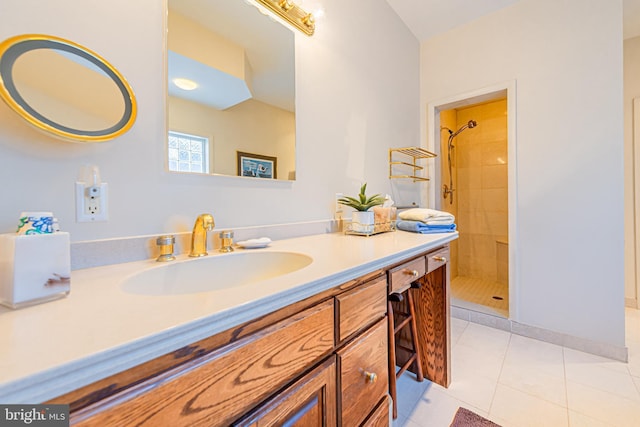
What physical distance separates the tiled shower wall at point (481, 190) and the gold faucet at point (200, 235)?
2798 mm

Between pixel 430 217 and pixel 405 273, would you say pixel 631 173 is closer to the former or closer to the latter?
pixel 430 217

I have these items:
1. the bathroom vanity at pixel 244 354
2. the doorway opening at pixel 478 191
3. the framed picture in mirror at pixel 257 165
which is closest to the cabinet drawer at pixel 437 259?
the bathroom vanity at pixel 244 354

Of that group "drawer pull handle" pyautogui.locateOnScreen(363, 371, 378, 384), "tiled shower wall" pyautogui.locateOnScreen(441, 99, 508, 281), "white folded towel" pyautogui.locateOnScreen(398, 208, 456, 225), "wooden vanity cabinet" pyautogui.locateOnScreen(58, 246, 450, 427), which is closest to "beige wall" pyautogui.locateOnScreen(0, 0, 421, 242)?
"white folded towel" pyautogui.locateOnScreen(398, 208, 456, 225)

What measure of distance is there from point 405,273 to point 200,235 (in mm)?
732

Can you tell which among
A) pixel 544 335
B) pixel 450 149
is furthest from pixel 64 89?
pixel 450 149

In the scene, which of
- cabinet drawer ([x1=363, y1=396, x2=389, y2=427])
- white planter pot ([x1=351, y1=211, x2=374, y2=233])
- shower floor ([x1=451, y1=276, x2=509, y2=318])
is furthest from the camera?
shower floor ([x1=451, y1=276, x2=509, y2=318])

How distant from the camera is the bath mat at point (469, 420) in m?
1.18

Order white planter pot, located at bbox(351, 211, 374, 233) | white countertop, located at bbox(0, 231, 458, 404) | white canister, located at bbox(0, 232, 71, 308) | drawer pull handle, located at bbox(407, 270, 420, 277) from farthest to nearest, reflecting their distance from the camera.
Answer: white planter pot, located at bbox(351, 211, 374, 233) → drawer pull handle, located at bbox(407, 270, 420, 277) → white canister, located at bbox(0, 232, 71, 308) → white countertop, located at bbox(0, 231, 458, 404)

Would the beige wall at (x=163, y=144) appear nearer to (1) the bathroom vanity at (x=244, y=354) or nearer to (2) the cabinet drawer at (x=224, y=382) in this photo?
(1) the bathroom vanity at (x=244, y=354)

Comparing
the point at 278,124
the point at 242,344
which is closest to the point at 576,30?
the point at 278,124

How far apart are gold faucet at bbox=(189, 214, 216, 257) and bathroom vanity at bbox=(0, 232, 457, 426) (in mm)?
143

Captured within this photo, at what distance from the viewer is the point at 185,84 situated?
35.7 inches

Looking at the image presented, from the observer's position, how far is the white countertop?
0.90 feet

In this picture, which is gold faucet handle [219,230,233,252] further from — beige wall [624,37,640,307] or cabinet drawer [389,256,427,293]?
beige wall [624,37,640,307]
